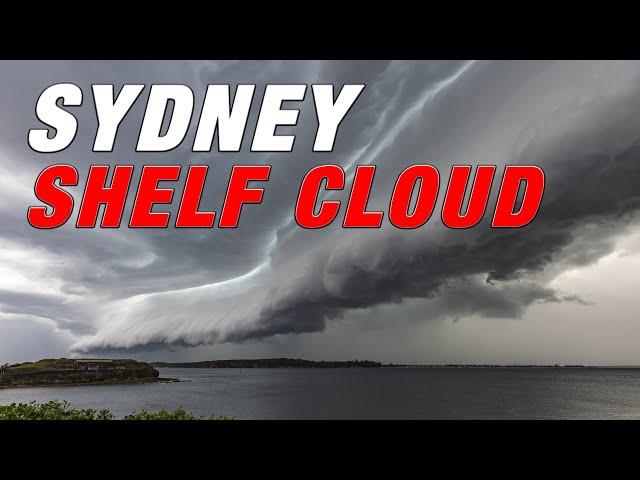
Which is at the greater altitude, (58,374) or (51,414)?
(51,414)

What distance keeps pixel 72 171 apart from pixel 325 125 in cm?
1027

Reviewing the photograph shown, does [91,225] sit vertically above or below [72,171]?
below

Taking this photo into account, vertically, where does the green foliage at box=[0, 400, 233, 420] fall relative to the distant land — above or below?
above

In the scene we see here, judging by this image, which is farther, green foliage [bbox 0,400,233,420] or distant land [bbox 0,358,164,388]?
distant land [bbox 0,358,164,388]

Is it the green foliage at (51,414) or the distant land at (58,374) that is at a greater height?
the green foliage at (51,414)

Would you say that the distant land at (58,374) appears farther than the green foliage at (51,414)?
Yes

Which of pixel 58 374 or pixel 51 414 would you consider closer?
pixel 51 414
